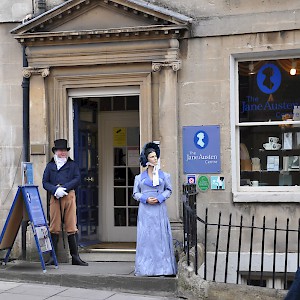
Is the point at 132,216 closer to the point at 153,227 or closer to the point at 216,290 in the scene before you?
the point at 153,227

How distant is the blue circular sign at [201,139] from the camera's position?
32.0 feet

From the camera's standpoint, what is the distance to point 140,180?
8578mm

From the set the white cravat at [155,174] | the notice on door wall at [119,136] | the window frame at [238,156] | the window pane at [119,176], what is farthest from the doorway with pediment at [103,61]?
the window pane at [119,176]

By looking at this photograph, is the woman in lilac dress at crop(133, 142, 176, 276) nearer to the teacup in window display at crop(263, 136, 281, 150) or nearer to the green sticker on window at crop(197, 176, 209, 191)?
Answer: the green sticker on window at crop(197, 176, 209, 191)

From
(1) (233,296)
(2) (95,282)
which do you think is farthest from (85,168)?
(1) (233,296)

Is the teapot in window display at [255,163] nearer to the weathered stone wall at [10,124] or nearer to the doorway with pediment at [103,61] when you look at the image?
the doorway with pediment at [103,61]

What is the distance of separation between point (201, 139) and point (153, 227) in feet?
6.51

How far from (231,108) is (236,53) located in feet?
2.81

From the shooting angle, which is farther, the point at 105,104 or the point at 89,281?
the point at 105,104

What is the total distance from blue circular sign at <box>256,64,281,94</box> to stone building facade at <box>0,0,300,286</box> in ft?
0.07

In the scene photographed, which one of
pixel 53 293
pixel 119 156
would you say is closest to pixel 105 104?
pixel 119 156

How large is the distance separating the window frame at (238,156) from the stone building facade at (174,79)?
0.05 feet

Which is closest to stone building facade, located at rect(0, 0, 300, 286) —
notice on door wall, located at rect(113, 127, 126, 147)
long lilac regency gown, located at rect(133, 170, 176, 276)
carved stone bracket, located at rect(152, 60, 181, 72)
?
carved stone bracket, located at rect(152, 60, 181, 72)

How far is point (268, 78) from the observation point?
9.94 meters
